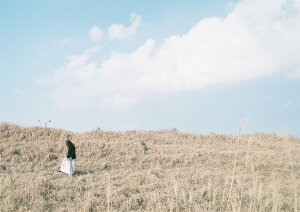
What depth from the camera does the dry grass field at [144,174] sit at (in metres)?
8.07

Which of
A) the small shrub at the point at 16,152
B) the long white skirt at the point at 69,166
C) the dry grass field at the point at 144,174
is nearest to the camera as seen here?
the dry grass field at the point at 144,174

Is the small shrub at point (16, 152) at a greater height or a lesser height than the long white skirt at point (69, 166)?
greater

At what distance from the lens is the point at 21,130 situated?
2138 cm

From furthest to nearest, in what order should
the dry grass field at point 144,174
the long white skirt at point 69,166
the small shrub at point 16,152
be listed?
the small shrub at point 16,152
the long white skirt at point 69,166
the dry grass field at point 144,174

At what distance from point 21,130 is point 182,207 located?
58.1 ft

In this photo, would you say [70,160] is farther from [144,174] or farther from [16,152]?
[16,152]

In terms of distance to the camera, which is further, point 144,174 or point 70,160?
point 144,174

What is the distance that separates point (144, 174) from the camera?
13211 mm

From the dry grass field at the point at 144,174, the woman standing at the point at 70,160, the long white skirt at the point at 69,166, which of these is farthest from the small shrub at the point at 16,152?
the woman standing at the point at 70,160

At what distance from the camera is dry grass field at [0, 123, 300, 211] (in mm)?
8067

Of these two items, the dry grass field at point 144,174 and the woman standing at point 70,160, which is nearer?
the dry grass field at point 144,174

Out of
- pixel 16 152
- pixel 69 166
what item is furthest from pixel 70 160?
pixel 16 152

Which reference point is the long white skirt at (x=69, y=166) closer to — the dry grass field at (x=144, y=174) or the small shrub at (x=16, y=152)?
the dry grass field at (x=144, y=174)

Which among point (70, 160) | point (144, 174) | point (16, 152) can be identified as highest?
point (16, 152)
